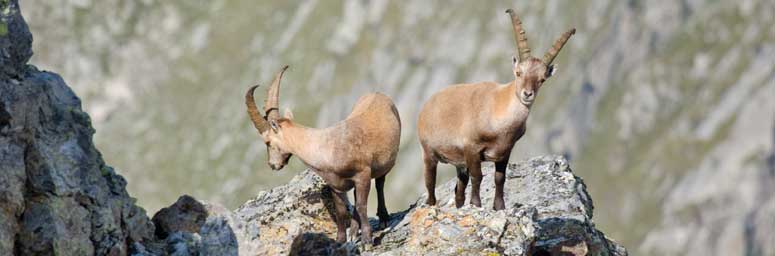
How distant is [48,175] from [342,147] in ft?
22.0

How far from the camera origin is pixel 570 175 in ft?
80.2

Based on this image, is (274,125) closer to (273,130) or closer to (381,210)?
(273,130)

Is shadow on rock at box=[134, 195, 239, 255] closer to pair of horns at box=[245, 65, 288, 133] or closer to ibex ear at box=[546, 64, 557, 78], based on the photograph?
pair of horns at box=[245, 65, 288, 133]

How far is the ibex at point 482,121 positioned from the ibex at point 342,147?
1.24 meters

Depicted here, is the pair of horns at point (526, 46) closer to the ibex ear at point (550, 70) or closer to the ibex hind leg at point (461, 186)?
the ibex ear at point (550, 70)

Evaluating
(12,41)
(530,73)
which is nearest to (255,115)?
(530,73)

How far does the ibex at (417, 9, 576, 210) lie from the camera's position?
69.6ft

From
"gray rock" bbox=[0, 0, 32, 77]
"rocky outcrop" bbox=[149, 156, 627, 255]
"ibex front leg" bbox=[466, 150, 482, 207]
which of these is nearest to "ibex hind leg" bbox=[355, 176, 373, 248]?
"rocky outcrop" bbox=[149, 156, 627, 255]

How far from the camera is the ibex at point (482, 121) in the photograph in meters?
21.2

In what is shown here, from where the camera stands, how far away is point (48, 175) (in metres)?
16.1

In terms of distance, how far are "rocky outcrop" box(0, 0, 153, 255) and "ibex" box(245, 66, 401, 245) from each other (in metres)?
4.11

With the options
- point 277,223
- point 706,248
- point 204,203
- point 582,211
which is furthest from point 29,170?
point 706,248

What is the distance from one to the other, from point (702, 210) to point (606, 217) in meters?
16.6

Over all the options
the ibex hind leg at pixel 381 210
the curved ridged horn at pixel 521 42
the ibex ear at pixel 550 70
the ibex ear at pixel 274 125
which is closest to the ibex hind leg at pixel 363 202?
the ibex hind leg at pixel 381 210
